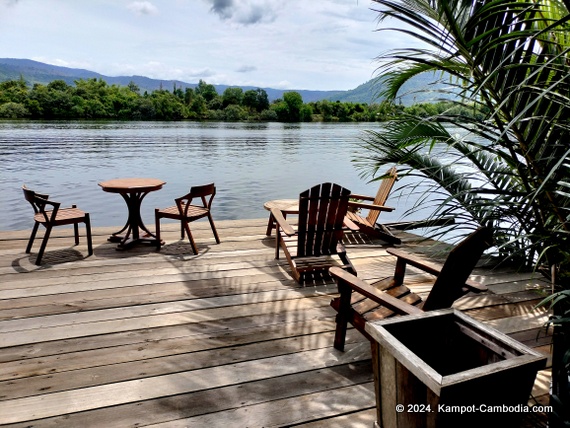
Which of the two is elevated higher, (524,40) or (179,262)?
(524,40)

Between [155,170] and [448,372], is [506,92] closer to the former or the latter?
[448,372]

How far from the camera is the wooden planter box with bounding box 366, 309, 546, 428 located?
3.98 ft

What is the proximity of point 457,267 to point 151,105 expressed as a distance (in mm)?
46162

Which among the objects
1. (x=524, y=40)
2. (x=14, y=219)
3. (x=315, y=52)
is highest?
(x=315, y=52)

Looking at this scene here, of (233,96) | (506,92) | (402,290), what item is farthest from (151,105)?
(506,92)

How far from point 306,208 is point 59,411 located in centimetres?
244

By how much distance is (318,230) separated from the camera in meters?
3.82

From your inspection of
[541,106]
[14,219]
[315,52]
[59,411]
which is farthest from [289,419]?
[315,52]

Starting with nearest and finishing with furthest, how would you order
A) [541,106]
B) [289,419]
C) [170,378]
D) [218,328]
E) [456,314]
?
[456,314] → [541,106] → [289,419] → [170,378] → [218,328]

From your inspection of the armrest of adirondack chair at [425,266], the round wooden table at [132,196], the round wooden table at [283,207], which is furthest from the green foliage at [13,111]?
the armrest of adirondack chair at [425,266]

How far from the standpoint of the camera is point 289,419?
1892 mm

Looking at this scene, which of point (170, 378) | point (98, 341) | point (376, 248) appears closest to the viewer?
point (170, 378)

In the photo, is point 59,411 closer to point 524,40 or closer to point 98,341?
point 98,341

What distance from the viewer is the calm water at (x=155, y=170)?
11414 millimetres
